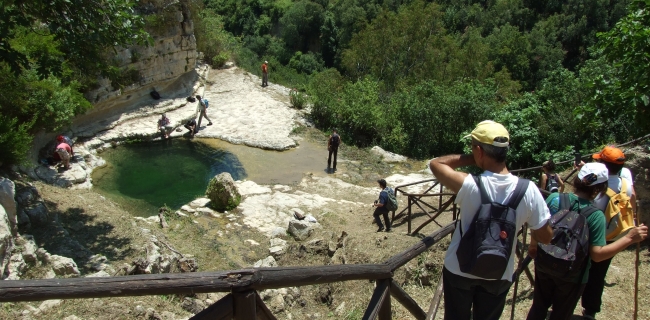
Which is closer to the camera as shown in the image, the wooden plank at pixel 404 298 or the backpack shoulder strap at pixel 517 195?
the backpack shoulder strap at pixel 517 195

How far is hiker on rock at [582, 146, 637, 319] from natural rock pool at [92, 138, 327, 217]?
Answer: 880cm

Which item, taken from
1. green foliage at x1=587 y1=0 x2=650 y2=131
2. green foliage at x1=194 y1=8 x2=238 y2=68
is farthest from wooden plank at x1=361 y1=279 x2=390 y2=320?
green foliage at x1=194 y1=8 x2=238 y2=68

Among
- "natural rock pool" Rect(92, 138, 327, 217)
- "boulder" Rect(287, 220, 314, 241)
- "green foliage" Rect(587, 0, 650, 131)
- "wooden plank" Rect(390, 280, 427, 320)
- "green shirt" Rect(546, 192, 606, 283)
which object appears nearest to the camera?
"wooden plank" Rect(390, 280, 427, 320)

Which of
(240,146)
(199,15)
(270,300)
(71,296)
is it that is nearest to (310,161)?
(240,146)

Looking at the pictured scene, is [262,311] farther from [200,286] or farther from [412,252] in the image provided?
[412,252]

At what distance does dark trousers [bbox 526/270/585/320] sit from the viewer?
140 inches

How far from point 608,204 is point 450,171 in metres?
1.89

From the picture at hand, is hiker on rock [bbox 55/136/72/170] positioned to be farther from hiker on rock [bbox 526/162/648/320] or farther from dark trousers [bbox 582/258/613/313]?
dark trousers [bbox 582/258/613/313]

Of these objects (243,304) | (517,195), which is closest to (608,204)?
(517,195)

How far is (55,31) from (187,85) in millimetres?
11515

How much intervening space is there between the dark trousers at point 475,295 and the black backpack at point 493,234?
190mm

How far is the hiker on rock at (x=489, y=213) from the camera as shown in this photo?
2.64 meters

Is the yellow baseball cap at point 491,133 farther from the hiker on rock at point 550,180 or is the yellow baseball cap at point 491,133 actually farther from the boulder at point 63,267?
the boulder at point 63,267

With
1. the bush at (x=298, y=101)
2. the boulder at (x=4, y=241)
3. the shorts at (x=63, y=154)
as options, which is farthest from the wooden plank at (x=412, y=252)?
the bush at (x=298, y=101)
